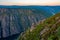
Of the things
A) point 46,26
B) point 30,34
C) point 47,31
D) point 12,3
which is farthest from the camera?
point 12,3

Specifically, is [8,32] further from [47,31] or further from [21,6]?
[47,31]

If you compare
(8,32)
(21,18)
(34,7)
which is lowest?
(8,32)

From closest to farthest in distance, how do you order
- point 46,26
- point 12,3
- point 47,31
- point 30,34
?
point 47,31, point 46,26, point 30,34, point 12,3

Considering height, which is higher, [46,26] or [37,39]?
[46,26]

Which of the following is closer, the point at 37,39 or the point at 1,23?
the point at 37,39

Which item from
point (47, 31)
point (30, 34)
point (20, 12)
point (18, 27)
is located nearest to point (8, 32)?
point (18, 27)

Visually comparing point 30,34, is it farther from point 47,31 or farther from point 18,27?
point 18,27
